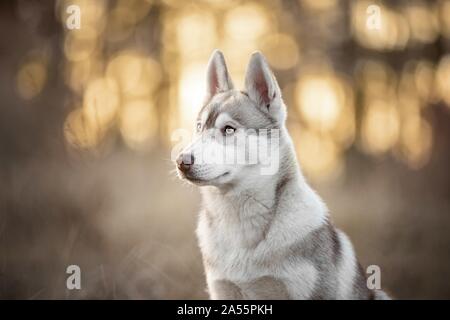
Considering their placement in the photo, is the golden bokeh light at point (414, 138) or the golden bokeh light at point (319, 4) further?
the golden bokeh light at point (319, 4)

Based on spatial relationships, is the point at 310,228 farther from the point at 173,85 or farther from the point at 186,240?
the point at 173,85

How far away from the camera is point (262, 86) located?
3.18 metres

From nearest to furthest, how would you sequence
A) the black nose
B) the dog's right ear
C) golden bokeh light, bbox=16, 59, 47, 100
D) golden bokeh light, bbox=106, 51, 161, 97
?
the black nose, the dog's right ear, golden bokeh light, bbox=16, 59, 47, 100, golden bokeh light, bbox=106, 51, 161, 97

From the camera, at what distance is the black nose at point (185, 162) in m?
2.80

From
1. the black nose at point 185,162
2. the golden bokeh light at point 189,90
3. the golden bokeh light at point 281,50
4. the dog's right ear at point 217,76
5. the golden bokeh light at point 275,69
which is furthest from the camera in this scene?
the golden bokeh light at point 281,50

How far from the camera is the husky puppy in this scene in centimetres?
292

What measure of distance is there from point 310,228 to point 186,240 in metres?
2.63

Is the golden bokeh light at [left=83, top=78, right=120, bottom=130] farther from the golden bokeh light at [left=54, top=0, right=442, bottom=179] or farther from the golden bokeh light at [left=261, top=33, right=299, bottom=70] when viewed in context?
the golden bokeh light at [left=261, top=33, right=299, bottom=70]

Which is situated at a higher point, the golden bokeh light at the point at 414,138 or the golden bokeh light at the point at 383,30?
the golden bokeh light at the point at 383,30

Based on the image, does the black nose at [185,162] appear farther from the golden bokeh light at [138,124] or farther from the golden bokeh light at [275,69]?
the golden bokeh light at [138,124]

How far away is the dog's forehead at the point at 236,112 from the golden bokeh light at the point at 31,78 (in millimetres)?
2768

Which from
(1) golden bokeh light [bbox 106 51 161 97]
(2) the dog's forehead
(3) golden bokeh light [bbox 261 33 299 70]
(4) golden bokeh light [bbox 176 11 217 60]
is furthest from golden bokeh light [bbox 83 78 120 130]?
(2) the dog's forehead

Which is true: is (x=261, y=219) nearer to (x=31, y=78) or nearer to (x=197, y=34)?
Answer: (x=31, y=78)

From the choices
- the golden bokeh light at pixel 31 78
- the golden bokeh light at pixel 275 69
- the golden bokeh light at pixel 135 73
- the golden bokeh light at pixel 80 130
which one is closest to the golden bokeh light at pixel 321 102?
the golden bokeh light at pixel 275 69
